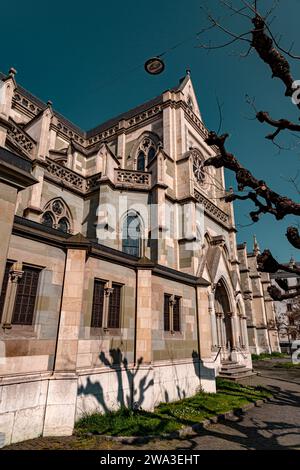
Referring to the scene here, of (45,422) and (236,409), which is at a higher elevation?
(45,422)

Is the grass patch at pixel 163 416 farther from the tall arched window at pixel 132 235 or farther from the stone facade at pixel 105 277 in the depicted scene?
the tall arched window at pixel 132 235

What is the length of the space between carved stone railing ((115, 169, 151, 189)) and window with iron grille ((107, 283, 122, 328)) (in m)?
8.74

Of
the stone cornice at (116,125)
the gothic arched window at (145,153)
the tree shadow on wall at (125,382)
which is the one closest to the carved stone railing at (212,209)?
the gothic arched window at (145,153)

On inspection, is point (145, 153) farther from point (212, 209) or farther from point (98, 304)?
point (98, 304)

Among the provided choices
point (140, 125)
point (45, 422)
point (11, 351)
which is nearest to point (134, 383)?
point (45, 422)

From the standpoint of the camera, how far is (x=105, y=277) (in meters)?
8.78

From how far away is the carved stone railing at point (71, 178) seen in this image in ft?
51.5

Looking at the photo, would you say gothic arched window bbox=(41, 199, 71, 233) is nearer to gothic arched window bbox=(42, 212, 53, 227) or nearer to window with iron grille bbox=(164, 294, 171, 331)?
gothic arched window bbox=(42, 212, 53, 227)

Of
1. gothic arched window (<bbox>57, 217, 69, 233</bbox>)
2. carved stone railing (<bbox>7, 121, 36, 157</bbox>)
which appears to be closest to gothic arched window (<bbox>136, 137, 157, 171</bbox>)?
gothic arched window (<bbox>57, 217, 69, 233</bbox>)

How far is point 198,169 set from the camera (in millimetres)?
23891

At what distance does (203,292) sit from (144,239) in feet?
16.3

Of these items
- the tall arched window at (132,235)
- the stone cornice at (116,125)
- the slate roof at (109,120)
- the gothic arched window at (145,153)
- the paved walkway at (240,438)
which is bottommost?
the paved walkway at (240,438)

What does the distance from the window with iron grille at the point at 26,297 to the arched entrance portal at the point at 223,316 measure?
593 inches
